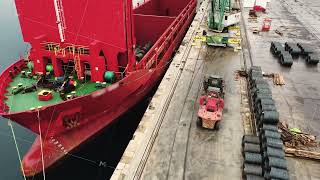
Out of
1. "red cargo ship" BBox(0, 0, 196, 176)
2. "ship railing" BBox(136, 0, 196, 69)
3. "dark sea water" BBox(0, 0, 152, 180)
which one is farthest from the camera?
"ship railing" BBox(136, 0, 196, 69)

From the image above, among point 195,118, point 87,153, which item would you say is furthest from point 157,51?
point 87,153

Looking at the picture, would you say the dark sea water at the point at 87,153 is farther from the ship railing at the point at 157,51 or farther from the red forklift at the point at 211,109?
the red forklift at the point at 211,109

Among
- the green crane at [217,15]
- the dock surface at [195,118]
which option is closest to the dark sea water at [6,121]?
the dock surface at [195,118]

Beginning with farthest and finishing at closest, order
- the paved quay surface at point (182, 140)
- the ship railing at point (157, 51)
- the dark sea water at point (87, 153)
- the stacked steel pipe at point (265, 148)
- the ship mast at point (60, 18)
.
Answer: the ship railing at point (157, 51)
the dark sea water at point (87, 153)
the ship mast at point (60, 18)
the paved quay surface at point (182, 140)
the stacked steel pipe at point (265, 148)

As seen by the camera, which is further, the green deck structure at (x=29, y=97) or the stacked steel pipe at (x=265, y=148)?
the green deck structure at (x=29, y=97)

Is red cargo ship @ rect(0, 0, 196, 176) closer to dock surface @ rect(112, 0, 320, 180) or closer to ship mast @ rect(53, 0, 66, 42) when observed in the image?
ship mast @ rect(53, 0, 66, 42)

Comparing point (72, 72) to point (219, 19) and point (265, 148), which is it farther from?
point (219, 19)

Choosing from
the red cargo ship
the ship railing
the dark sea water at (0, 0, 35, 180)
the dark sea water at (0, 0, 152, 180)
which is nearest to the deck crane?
the ship railing
